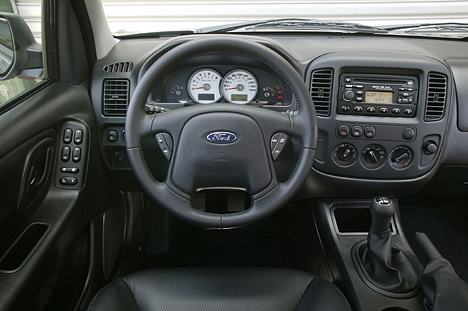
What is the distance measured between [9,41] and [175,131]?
697mm

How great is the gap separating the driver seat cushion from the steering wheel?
0.68 ft

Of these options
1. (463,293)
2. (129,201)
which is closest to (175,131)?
(129,201)

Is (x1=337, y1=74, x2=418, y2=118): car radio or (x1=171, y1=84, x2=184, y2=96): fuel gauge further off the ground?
(x1=337, y1=74, x2=418, y2=118): car radio

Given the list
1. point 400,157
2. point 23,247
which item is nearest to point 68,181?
point 23,247

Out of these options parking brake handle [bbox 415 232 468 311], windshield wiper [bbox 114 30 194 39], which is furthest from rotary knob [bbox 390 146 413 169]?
windshield wiper [bbox 114 30 194 39]

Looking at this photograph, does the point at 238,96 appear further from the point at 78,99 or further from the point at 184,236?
the point at 184,236

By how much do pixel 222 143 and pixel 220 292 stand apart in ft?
1.39

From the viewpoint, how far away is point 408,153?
143cm

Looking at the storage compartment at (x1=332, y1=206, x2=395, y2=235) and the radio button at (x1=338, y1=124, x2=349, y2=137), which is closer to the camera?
the radio button at (x1=338, y1=124, x2=349, y2=137)

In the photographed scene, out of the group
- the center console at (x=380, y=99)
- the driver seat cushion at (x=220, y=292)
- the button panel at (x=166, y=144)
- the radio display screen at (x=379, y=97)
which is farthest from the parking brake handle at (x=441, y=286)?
the button panel at (x=166, y=144)

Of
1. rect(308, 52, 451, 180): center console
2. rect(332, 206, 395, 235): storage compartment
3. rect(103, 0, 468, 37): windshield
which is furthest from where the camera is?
rect(103, 0, 468, 37): windshield

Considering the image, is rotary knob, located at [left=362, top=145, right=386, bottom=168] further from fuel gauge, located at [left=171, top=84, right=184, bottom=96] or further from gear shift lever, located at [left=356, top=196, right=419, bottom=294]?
fuel gauge, located at [left=171, top=84, right=184, bottom=96]

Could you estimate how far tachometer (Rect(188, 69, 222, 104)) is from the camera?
1.39 m

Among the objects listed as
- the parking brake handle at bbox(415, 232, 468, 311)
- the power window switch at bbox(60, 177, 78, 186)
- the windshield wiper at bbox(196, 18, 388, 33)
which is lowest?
the parking brake handle at bbox(415, 232, 468, 311)
